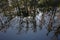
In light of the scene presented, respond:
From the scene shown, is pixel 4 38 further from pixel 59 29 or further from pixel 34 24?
pixel 59 29

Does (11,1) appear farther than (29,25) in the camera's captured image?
Yes

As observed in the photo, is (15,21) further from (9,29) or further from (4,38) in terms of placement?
(4,38)

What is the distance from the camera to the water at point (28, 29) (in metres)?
2.58

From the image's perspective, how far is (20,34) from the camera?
8.74ft

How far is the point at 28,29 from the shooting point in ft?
8.96

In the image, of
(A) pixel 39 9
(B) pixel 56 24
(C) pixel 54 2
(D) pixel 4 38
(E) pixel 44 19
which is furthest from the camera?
(C) pixel 54 2

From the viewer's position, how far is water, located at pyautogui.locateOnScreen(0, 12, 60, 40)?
2.58 metres

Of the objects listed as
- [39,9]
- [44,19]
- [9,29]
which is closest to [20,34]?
[9,29]

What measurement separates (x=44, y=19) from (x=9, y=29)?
1.75 feet

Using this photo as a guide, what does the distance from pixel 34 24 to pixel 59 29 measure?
378mm

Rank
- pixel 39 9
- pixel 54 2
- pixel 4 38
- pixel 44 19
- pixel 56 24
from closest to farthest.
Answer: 1. pixel 4 38
2. pixel 56 24
3. pixel 44 19
4. pixel 39 9
5. pixel 54 2

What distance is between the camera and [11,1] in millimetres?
3482

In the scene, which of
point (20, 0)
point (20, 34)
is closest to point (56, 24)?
point (20, 34)

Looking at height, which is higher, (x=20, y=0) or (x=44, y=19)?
(x=20, y=0)
